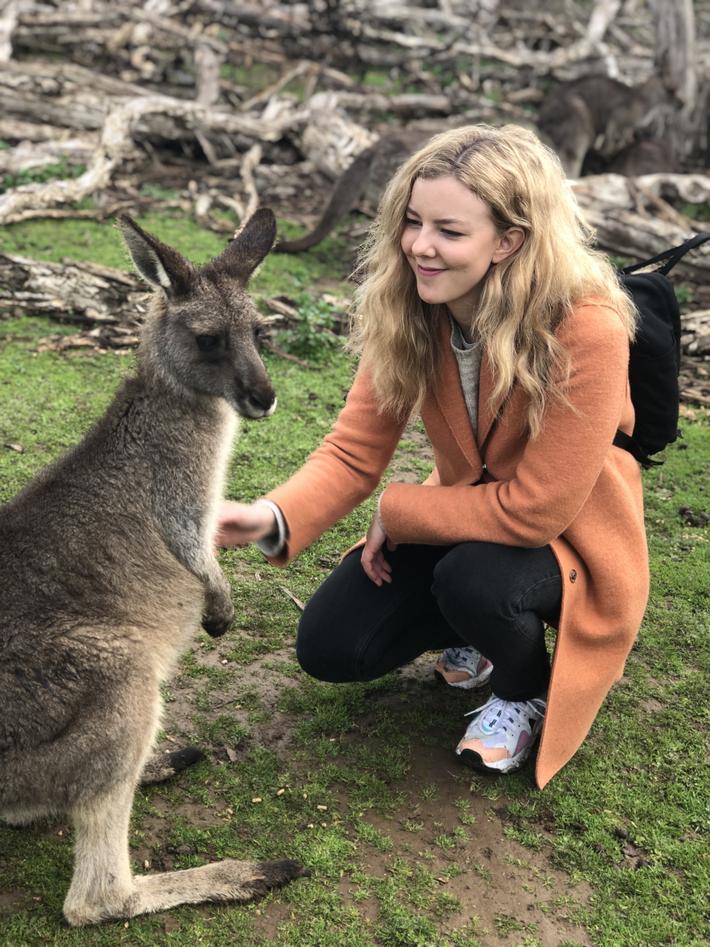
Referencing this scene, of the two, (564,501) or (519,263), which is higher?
(519,263)

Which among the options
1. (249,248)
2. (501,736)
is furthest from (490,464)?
(249,248)

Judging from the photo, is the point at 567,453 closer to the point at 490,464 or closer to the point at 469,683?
the point at 490,464

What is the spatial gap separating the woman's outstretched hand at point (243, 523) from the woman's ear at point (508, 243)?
3.13 feet

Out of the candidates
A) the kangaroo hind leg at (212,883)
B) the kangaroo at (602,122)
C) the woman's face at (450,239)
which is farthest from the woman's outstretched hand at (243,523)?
A: the kangaroo at (602,122)

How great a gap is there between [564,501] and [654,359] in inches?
19.8

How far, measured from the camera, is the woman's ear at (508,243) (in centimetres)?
248

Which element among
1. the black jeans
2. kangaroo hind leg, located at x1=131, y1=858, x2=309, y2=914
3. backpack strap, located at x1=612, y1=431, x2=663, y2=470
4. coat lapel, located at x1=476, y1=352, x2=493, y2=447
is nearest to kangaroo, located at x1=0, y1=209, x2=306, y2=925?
kangaroo hind leg, located at x1=131, y1=858, x2=309, y2=914

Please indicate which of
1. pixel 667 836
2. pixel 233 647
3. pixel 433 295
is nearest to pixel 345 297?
pixel 233 647

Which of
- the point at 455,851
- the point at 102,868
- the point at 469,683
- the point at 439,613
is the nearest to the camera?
the point at 102,868

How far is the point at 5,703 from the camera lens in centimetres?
209

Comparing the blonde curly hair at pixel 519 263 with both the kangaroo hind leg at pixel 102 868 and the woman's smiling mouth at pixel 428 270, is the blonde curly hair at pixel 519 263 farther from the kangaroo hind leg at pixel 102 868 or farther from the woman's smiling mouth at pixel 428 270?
the kangaroo hind leg at pixel 102 868

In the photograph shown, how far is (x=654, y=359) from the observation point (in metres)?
2.70

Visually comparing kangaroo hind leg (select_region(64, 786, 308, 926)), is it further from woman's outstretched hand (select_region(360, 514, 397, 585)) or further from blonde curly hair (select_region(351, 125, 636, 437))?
blonde curly hair (select_region(351, 125, 636, 437))

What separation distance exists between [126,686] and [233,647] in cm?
116
